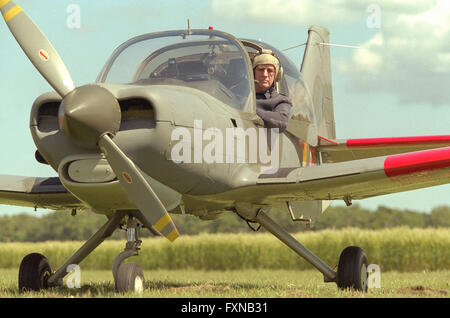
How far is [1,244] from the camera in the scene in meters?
27.2

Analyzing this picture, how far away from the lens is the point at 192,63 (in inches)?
345

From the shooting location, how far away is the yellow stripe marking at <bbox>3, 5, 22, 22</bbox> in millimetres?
7645

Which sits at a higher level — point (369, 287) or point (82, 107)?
point (82, 107)

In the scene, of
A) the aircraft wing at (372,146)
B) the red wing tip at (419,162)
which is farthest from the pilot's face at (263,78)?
the aircraft wing at (372,146)

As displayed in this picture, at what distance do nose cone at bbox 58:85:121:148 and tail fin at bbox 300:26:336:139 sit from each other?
6.06 metres

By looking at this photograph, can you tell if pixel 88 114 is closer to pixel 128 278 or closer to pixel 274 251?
pixel 128 278

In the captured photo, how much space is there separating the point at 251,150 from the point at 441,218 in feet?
115

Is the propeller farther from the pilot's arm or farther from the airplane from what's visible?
the pilot's arm

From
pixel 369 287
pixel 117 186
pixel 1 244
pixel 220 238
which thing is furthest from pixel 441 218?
pixel 117 186

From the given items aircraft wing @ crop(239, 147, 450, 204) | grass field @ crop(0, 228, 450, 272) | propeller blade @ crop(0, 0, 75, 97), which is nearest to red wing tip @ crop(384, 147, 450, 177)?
aircraft wing @ crop(239, 147, 450, 204)


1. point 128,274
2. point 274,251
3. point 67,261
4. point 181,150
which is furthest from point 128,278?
point 274,251
